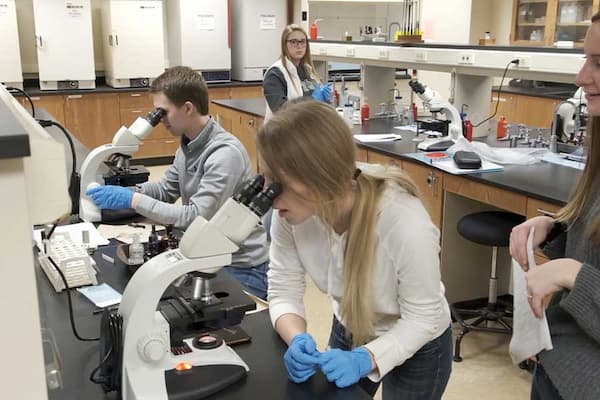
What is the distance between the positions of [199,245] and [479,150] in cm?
233

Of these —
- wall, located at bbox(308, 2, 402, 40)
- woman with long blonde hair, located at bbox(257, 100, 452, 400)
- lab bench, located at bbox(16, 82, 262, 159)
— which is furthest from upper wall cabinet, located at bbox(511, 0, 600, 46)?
woman with long blonde hair, located at bbox(257, 100, 452, 400)

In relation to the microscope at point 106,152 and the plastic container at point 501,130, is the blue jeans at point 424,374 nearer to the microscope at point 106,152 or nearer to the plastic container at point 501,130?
the microscope at point 106,152

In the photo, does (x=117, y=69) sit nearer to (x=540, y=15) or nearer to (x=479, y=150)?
(x=479, y=150)

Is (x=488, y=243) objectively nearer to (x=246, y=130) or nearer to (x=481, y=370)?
(x=481, y=370)

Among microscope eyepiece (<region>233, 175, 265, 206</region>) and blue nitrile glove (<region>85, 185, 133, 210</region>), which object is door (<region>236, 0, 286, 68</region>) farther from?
microscope eyepiece (<region>233, 175, 265, 206</region>)

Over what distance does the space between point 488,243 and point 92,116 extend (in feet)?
13.7

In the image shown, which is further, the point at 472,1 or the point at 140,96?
the point at 472,1

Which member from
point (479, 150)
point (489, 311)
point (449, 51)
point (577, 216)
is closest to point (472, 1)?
point (449, 51)

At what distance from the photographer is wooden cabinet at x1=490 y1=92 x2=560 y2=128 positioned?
5.38 m

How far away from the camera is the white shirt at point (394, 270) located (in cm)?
123

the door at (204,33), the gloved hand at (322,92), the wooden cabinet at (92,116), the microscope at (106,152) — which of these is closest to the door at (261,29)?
the door at (204,33)

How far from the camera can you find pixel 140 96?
19.1 ft

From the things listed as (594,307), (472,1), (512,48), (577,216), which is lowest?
(594,307)

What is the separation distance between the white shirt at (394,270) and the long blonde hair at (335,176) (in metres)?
0.03
